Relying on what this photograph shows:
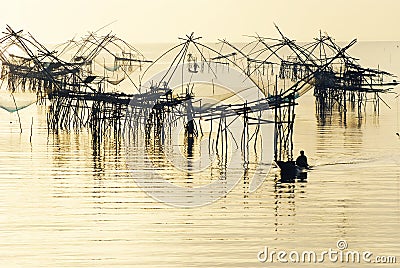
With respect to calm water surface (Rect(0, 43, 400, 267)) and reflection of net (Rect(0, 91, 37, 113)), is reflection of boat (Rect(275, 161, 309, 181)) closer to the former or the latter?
calm water surface (Rect(0, 43, 400, 267))

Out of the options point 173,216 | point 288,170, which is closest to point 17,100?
point 288,170

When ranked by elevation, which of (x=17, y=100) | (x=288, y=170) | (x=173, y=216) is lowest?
(x=173, y=216)

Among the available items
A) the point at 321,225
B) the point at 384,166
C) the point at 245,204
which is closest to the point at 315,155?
the point at 384,166

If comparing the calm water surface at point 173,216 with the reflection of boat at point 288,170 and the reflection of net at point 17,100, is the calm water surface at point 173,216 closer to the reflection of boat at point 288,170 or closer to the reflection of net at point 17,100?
the reflection of boat at point 288,170

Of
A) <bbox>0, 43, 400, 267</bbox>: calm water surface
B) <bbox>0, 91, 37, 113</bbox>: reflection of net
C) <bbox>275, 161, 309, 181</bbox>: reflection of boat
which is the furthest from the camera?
<bbox>0, 91, 37, 113</bbox>: reflection of net

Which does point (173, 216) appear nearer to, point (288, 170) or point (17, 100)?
point (288, 170)

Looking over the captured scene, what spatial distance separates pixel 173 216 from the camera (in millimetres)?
14789

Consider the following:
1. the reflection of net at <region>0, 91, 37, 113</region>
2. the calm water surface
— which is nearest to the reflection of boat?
the calm water surface

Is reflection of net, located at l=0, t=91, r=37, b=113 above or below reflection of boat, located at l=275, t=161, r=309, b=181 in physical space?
above

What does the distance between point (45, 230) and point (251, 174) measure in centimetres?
676

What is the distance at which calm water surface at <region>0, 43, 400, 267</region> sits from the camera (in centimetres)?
1222

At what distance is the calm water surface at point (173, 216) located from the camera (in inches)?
481

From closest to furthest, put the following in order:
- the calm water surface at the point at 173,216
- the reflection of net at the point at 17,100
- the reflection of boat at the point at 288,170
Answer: the calm water surface at the point at 173,216 < the reflection of boat at the point at 288,170 < the reflection of net at the point at 17,100

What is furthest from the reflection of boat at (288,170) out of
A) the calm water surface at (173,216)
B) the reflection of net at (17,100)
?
the reflection of net at (17,100)
